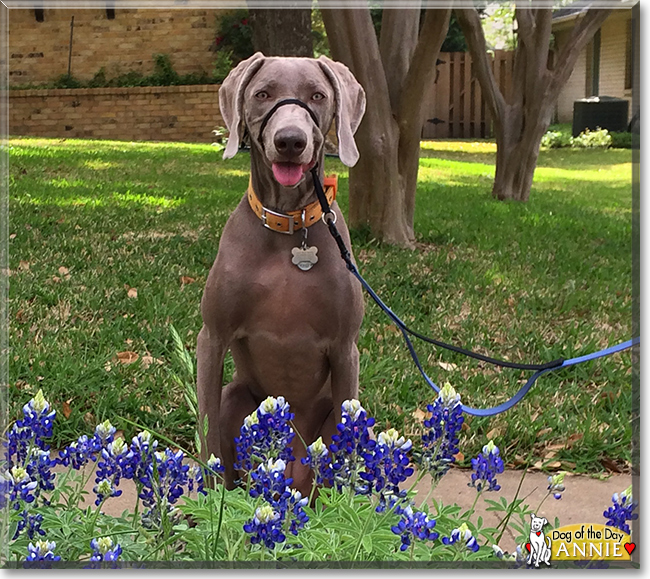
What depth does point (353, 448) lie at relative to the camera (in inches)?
61.2

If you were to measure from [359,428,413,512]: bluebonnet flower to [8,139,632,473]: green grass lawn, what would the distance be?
Answer: 132 centimetres

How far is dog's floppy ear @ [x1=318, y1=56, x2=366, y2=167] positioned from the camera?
204cm

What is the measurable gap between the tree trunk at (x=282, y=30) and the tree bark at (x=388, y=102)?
11.6 feet

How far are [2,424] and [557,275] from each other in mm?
4161

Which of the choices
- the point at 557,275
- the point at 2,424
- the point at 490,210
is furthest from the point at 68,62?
the point at 2,424

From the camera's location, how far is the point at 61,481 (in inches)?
74.9

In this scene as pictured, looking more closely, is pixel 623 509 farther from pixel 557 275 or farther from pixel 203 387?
pixel 557 275

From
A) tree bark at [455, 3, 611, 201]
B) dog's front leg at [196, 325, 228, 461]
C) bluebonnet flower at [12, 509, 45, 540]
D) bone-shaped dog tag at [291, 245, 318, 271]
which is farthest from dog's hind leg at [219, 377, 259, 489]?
tree bark at [455, 3, 611, 201]

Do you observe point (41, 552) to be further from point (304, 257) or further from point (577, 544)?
point (577, 544)

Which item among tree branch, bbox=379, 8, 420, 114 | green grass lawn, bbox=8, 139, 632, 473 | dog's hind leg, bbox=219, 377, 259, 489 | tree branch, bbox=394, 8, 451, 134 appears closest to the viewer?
dog's hind leg, bbox=219, 377, 259, 489

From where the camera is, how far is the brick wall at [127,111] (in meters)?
14.4

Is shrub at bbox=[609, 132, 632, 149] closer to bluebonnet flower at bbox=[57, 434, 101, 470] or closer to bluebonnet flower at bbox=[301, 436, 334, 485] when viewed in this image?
bluebonnet flower at bbox=[301, 436, 334, 485]

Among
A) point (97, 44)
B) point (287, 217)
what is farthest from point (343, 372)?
point (97, 44)

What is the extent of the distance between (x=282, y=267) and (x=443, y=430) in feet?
2.41
